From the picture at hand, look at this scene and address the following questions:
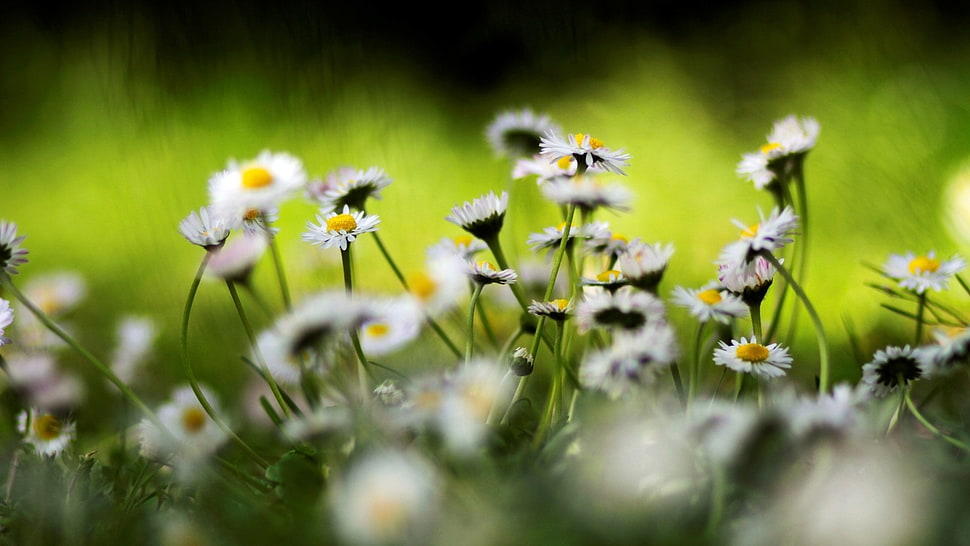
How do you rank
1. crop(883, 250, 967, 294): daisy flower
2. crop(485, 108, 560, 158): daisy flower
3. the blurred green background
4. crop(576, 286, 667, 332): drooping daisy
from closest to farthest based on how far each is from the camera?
1. crop(576, 286, 667, 332): drooping daisy
2. crop(883, 250, 967, 294): daisy flower
3. crop(485, 108, 560, 158): daisy flower
4. the blurred green background

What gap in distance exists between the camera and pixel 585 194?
23.2 inches

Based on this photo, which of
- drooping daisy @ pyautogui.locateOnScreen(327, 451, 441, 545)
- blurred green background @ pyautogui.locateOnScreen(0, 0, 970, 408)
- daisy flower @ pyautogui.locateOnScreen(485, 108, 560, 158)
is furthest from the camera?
blurred green background @ pyautogui.locateOnScreen(0, 0, 970, 408)

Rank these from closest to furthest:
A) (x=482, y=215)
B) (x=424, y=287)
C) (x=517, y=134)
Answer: (x=482, y=215), (x=424, y=287), (x=517, y=134)

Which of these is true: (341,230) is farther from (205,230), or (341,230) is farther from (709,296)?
(709,296)

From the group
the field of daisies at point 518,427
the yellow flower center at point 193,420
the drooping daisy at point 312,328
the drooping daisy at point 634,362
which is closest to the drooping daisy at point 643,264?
the field of daisies at point 518,427

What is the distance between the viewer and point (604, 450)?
19.5 inches

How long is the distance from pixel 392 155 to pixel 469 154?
0.20 metres

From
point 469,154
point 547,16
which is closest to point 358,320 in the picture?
point 547,16

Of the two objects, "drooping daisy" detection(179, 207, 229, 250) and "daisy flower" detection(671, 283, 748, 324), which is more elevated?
"drooping daisy" detection(179, 207, 229, 250)

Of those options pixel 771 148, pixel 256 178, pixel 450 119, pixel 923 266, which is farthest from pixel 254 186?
pixel 450 119

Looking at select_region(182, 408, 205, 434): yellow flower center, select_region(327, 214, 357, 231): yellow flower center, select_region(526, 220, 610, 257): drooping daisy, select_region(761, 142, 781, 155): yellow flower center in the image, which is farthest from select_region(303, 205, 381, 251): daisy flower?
select_region(761, 142, 781, 155): yellow flower center

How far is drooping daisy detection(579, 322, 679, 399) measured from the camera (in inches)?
18.6

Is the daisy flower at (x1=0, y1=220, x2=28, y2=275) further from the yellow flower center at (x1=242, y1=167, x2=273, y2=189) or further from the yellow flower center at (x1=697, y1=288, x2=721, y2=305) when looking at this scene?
the yellow flower center at (x1=697, y1=288, x2=721, y2=305)

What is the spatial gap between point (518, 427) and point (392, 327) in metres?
0.17
